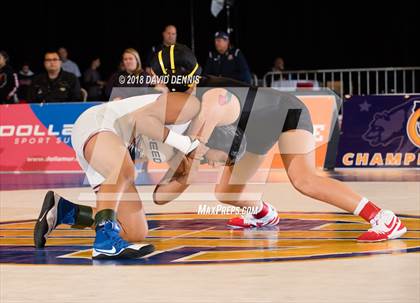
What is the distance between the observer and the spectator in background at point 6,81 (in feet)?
56.9

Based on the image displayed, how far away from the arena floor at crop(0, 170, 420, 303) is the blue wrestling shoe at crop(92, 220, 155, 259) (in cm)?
9

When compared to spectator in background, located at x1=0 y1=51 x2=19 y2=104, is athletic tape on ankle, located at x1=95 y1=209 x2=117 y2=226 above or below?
above

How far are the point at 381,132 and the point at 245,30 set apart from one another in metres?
8.49

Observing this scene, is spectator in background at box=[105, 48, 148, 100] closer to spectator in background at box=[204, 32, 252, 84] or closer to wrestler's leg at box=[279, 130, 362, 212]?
spectator in background at box=[204, 32, 252, 84]

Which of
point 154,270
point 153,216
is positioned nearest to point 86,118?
point 154,270

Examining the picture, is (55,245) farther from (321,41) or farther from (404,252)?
(321,41)

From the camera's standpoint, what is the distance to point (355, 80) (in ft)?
65.0

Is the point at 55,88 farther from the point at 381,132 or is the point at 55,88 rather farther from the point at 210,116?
the point at 210,116

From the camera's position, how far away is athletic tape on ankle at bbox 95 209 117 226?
7.52 meters

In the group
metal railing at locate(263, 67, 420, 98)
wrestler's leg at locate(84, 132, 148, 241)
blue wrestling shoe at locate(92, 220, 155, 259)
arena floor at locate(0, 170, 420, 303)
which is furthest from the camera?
metal railing at locate(263, 67, 420, 98)

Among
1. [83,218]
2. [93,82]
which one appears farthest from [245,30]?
[83,218]

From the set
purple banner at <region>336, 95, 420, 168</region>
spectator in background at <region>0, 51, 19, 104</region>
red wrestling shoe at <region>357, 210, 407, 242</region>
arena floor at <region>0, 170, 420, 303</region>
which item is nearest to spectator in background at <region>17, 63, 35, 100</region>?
spectator in background at <region>0, 51, 19, 104</region>

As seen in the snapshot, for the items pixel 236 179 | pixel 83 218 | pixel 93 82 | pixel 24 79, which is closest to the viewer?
pixel 83 218

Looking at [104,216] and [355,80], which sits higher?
[104,216]
